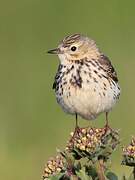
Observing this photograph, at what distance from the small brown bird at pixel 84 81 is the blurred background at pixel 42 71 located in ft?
5.05

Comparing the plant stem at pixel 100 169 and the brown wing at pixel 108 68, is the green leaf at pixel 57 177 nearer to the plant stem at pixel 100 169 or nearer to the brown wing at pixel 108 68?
the plant stem at pixel 100 169

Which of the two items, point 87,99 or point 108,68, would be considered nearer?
point 87,99

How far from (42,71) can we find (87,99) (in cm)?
667

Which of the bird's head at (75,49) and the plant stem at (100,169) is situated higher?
the bird's head at (75,49)

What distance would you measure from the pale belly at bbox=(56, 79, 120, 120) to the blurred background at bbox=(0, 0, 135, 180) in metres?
1.75

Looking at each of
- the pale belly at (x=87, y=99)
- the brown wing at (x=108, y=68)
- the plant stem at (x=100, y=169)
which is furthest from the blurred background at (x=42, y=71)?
the plant stem at (x=100, y=169)

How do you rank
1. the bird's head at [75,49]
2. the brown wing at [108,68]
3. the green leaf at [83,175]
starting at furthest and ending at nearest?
the bird's head at [75,49]
the brown wing at [108,68]
the green leaf at [83,175]

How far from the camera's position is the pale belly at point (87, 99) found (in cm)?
676

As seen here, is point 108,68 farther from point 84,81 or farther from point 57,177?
point 57,177

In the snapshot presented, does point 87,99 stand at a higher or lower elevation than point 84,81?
lower

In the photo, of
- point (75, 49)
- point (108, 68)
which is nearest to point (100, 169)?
point (108, 68)

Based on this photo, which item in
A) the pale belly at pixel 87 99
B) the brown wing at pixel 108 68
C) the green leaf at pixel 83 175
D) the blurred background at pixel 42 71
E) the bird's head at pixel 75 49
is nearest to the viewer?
the green leaf at pixel 83 175

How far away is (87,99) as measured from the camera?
6.76 meters

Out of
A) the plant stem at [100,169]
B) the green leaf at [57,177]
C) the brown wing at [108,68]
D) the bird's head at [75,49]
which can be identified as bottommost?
the green leaf at [57,177]
